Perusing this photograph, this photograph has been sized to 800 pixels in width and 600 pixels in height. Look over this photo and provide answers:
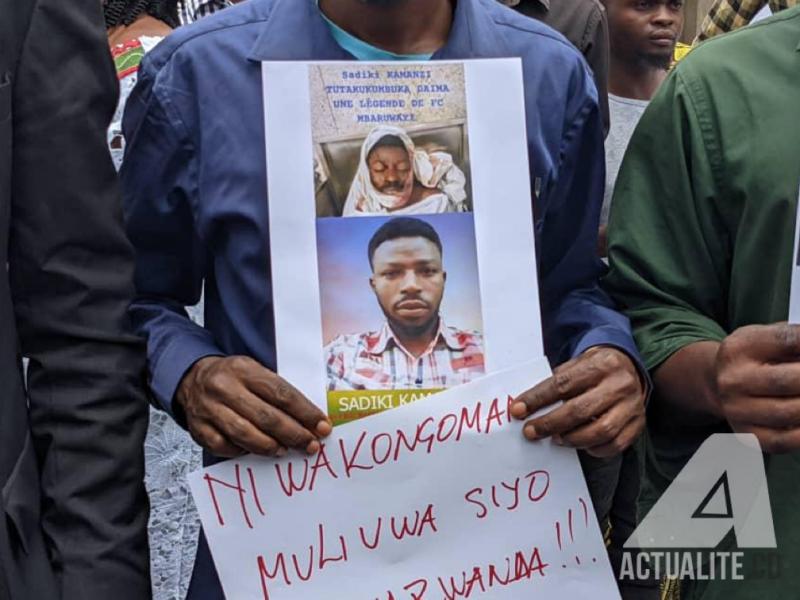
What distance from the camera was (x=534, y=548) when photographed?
5.36 ft

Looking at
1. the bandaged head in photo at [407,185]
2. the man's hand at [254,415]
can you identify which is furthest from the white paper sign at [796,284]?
the man's hand at [254,415]

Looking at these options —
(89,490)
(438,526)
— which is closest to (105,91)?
(89,490)

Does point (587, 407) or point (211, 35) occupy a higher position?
point (211, 35)

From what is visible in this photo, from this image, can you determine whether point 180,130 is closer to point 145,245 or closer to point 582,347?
point 145,245

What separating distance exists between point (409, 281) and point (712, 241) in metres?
0.43

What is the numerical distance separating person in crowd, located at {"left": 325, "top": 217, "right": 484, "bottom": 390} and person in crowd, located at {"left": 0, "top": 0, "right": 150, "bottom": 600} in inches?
10.9

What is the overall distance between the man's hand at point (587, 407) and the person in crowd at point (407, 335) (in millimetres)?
85

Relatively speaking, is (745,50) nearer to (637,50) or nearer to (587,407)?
(587,407)

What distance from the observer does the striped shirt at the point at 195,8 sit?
289cm

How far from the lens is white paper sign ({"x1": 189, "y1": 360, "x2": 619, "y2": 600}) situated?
5.23 ft

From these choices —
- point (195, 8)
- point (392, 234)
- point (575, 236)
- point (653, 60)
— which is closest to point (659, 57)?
point (653, 60)

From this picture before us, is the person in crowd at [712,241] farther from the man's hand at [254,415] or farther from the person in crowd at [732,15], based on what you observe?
the person in crowd at [732,15]

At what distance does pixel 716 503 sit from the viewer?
1.78 meters

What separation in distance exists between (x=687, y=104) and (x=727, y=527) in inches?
22.2
